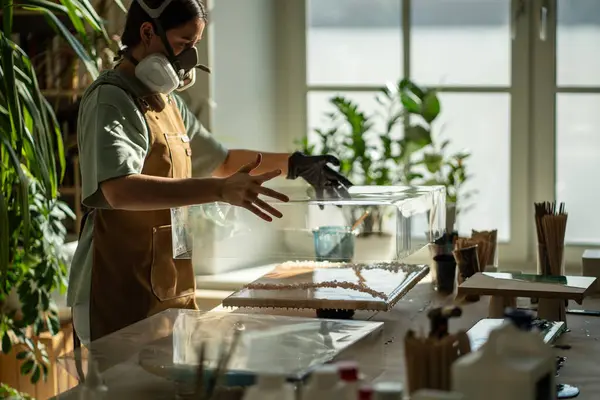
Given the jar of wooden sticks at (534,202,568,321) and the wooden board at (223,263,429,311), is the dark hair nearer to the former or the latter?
the wooden board at (223,263,429,311)

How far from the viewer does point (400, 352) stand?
6.52 feet

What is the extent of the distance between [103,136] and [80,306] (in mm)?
449

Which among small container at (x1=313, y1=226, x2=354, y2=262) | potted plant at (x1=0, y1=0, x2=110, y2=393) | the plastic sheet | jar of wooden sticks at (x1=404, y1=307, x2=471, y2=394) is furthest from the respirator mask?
jar of wooden sticks at (x1=404, y1=307, x2=471, y2=394)

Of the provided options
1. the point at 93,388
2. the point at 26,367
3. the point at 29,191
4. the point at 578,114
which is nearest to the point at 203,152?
the point at 29,191

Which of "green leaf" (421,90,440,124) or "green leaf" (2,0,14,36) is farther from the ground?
"green leaf" (2,0,14,36)

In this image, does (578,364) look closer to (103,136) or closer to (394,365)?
(394,365)

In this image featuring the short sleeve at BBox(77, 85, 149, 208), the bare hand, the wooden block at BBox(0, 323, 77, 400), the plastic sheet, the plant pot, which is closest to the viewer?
the plastic sheet

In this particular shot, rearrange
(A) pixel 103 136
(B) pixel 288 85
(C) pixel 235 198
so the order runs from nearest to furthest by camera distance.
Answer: (C) pixel 235 198, (A) pixel 103 136, (B) pixel 288 85

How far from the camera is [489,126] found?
151 inches

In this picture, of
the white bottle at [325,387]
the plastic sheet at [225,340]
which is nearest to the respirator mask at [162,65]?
the plastic sheet at [225,340]

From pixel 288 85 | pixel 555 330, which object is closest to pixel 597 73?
pixel 288 85

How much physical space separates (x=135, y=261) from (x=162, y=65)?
1.48 ft

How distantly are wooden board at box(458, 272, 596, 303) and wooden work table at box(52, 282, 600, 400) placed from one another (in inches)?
3.9

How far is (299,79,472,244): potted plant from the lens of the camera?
3656 millimetres
